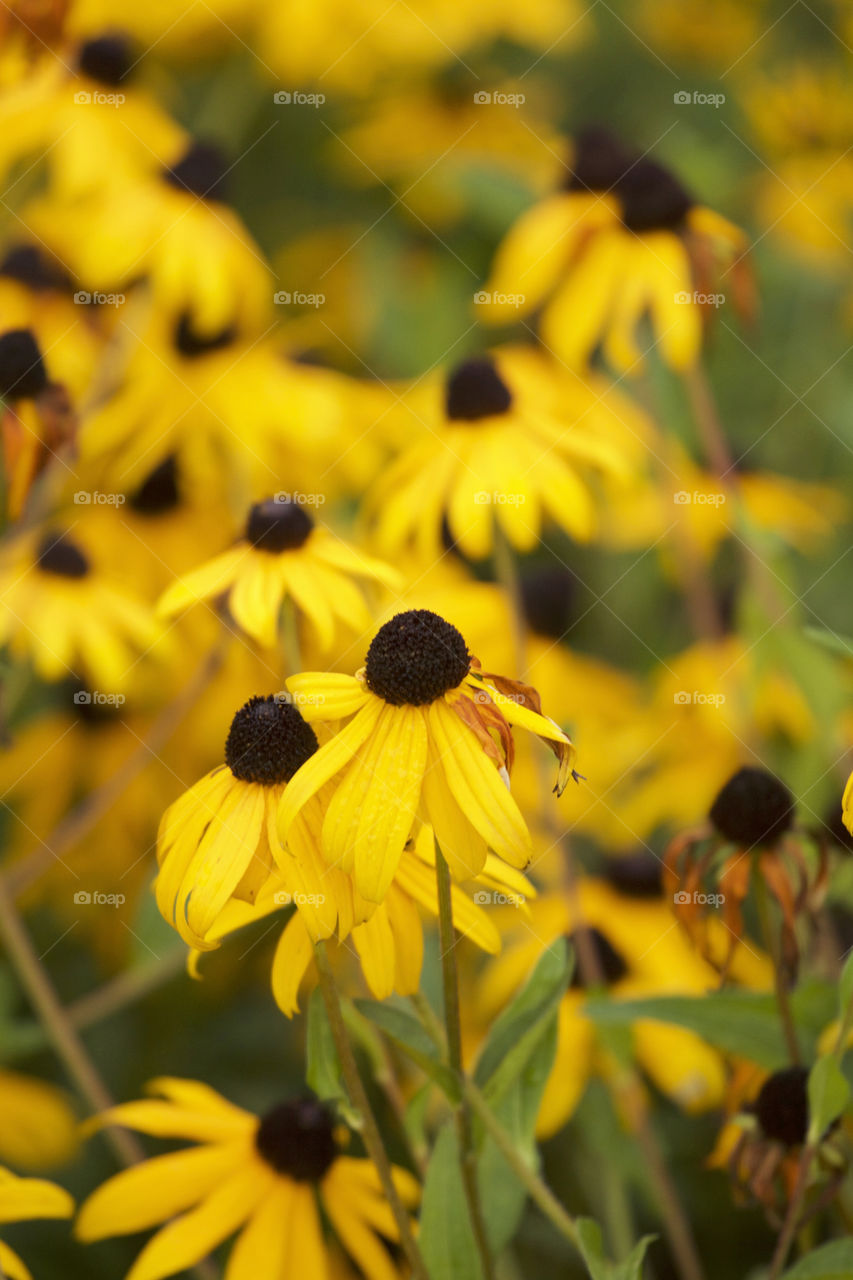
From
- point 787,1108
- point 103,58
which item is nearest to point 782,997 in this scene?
point 787,1108

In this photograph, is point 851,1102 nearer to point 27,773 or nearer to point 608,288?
point 608,288

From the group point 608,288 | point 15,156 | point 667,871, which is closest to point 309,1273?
point 667,871

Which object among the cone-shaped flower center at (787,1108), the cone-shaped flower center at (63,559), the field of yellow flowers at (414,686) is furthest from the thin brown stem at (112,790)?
the cone-shaped flower center at (787,1108)

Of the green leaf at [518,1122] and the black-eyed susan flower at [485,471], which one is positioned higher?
the black-eyed susan flower at [485,471]

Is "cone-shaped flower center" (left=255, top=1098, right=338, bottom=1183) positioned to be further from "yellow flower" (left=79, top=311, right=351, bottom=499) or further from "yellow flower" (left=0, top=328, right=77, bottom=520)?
"yellow flower" (left=79, top=311, right=351, bottom=499)

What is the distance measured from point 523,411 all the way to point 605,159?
1.30 ft

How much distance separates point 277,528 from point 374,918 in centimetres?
35

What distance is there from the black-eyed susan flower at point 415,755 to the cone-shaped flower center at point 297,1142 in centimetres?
31

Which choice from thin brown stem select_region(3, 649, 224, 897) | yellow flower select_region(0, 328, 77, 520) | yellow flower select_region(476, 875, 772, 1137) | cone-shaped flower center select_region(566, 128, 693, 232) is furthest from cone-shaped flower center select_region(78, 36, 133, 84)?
Result: yellow flower select_region(476, 875, 772, 1137)

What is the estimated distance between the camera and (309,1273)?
2.63 feet

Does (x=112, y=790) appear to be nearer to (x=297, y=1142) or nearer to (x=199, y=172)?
(x=297, y=1142)

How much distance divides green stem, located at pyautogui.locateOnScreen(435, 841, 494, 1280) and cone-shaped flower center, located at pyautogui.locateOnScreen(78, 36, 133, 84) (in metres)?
1.35

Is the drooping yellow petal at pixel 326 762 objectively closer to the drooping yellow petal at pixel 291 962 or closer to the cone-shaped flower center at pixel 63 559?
the drooping yellow petal at pixel 291 962

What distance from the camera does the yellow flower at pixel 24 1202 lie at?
708mm
